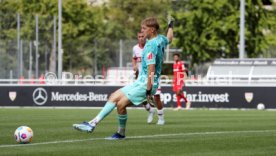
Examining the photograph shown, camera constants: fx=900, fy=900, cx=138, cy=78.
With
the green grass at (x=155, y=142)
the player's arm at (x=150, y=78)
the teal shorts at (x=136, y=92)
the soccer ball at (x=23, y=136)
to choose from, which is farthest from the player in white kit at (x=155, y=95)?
the soccer ball at (x=23, y=136)

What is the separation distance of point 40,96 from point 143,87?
2285 cm

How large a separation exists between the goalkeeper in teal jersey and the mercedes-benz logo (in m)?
22.5

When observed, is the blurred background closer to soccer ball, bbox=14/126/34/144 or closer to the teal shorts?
the teal shorts

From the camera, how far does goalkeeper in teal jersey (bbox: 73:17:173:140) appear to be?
49.8ft

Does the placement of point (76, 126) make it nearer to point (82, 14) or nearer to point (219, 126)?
point (219, 126)

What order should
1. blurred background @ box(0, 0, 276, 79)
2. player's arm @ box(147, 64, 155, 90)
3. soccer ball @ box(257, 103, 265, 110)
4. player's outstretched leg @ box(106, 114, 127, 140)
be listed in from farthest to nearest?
blurred background @ box(0, 0, 276, 79)
soccer ball @ box(257, 103, 265, 110)
player's outstretched leg @ box(106, 114, 127, 140)
player's arm @ box(147, 64, 155, 90)

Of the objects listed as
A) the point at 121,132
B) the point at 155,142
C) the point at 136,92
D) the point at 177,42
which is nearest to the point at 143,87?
the point at 136,92

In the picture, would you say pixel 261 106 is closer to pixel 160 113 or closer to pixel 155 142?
pixel 160 113

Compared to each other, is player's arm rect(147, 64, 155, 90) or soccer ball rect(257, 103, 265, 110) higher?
player's arm rect(147, 64, 155, 90)

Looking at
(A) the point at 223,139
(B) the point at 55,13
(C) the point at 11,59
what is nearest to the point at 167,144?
(A) the point at 223,139

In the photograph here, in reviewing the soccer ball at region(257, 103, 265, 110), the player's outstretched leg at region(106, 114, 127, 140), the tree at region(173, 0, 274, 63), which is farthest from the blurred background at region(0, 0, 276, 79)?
the player's outstretched leg at region(106, 114, 127, 140)

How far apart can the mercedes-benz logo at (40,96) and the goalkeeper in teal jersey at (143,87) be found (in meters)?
22.5

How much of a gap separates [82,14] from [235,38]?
1819 cm

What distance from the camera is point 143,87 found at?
15266mm
